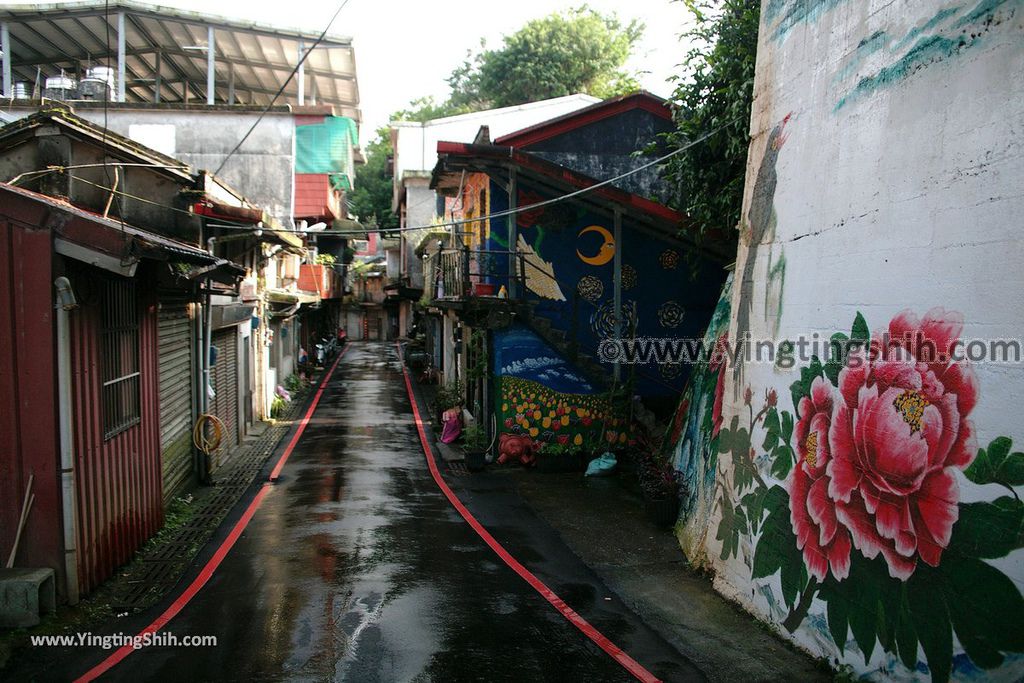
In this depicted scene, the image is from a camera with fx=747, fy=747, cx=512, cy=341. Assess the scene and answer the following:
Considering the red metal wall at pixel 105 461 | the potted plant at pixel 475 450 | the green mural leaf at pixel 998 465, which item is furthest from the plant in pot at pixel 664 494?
the red metal wall at pixel 105 461

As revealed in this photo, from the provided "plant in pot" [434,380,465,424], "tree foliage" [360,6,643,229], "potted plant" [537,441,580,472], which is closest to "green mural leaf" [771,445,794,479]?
"potted plant" [537,441,580,472]

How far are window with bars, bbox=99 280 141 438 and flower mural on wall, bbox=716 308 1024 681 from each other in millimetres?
7186

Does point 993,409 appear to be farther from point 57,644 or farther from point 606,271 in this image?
point 606,271

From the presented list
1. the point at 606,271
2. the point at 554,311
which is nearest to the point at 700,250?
the point at 606,271

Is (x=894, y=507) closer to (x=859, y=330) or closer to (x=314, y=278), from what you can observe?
(x=859, y=330)

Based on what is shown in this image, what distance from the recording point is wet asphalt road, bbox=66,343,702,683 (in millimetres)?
6273

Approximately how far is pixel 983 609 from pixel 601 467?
31.5 ft

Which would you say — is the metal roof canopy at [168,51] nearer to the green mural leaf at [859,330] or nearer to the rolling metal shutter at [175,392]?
the rolling metal shutter at [175,392]

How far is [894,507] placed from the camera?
5.69 metres

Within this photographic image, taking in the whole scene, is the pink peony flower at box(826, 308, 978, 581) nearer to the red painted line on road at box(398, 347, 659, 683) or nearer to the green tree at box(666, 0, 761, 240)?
the red painted line on road at box(398, 347, 659, 683)

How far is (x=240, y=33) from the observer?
2188 centimetres

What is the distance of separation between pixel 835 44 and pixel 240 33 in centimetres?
1957

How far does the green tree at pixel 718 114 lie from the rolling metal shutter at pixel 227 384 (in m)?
9.77

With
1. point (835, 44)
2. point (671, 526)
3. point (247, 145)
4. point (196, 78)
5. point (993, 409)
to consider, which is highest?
point (196, 78)
